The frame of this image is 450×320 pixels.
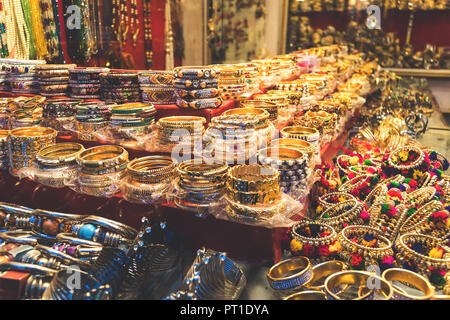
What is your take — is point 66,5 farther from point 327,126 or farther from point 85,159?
point 327,126

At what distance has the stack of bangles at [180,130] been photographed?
146 cm

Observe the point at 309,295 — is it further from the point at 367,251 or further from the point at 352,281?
the point at 367,251

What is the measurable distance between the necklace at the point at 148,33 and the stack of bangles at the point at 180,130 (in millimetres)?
2902

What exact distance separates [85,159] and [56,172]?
0.40ft

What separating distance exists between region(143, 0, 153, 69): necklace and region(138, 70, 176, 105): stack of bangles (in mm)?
2548

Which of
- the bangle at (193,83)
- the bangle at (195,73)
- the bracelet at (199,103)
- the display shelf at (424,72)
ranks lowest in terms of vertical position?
the display shelf at (424,72)

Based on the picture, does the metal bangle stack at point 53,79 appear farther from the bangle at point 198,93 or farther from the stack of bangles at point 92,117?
the bangle at point 198,93

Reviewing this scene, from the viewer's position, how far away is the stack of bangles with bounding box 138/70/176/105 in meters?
1.71

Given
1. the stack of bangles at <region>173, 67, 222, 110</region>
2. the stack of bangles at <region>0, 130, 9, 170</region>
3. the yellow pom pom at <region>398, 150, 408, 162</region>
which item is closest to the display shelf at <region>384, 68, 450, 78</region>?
the yellow pom pom at <region>398, 150, 408, 162</region>

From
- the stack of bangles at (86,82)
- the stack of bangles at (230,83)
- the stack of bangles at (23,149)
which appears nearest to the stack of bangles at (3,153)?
the stack of bangles at (23,149)

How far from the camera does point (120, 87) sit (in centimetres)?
176

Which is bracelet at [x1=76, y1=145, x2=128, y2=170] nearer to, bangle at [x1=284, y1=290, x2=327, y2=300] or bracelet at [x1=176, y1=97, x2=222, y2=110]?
bracelet at [x1=176, y1=97, x2=222, y2=110]

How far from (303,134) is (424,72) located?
5.50 m

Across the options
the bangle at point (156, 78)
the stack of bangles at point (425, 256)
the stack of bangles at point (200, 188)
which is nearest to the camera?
the stack of bangles at point (425, 256)
